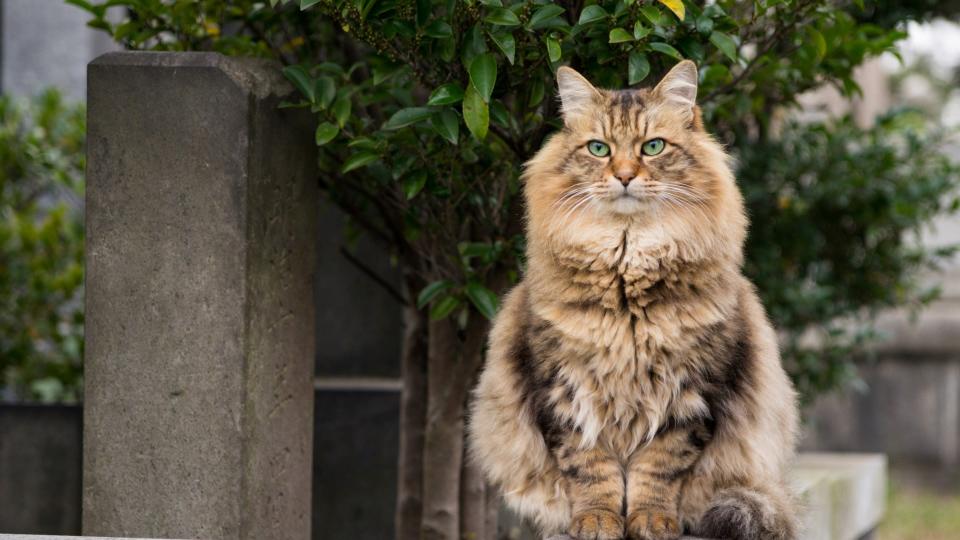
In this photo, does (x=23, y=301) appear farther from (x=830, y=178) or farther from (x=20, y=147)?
(x=830, y=178)

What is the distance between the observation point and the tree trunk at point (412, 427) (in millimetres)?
4309

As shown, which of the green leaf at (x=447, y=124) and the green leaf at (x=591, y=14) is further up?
the green leaf at (x=591, y=14)

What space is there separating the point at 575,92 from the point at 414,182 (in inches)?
23.3

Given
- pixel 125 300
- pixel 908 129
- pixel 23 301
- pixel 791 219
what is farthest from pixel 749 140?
pixel 23 301

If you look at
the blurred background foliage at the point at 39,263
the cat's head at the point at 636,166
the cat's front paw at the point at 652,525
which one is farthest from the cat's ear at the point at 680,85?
the blurred background foliage at the point at 39,263

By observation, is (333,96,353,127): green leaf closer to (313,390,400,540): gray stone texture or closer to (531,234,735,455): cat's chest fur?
(531,234,735,455): cat's chest fur

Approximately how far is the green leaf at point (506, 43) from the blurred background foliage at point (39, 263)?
131 inches

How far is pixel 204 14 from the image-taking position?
4.05 metres

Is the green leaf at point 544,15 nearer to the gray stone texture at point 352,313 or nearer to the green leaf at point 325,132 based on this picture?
the green leaf at point 325,132

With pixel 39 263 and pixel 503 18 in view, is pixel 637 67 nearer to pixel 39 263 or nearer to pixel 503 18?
pixel 503 18

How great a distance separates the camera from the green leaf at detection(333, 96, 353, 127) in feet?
11.3

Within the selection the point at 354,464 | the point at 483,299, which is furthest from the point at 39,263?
the point at 483,299

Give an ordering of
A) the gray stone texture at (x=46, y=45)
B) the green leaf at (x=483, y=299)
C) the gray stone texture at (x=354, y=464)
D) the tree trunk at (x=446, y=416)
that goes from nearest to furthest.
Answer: the green leaf at (x=483, y=299) < the tree trunk at (x=446, y=416) < the gray stone texture at (x=354, y=464) < the gray stone texture at (x=46, y=45)

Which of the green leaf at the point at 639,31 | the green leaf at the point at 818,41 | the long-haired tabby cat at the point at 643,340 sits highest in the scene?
the green leaf at the point at 818,41
